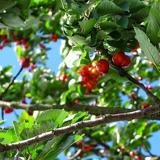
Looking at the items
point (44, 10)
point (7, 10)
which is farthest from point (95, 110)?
point (44, 10)

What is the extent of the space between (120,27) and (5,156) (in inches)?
33.3

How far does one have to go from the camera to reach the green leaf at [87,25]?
2.48 m

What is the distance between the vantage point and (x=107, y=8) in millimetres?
2488

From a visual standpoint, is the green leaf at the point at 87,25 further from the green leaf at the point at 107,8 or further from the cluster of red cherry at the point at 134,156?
the cluster of red cherry at the point at 134,156

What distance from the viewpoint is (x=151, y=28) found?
7.63 feet

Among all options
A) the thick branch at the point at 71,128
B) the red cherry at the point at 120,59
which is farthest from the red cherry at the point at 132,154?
the thick branch at the point at 71,128

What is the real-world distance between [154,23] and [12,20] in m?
1.17

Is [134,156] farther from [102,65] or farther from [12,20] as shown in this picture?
[102,65]

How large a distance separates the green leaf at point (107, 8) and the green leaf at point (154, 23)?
0.74ft

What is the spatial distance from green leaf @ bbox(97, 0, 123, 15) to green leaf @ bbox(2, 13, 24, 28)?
83 centimetres

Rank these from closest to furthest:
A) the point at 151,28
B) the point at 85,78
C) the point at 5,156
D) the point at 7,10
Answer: the point at 151,28
the point at 5,156
the point at 7,10
the point at 85,78

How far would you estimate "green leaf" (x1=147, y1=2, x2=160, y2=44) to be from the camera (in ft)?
7.46

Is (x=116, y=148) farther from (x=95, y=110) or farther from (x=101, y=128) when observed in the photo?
(x=95, y=110)

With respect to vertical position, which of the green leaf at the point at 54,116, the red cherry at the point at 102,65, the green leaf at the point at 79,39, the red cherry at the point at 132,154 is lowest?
the red cherry at the point at 132,154
